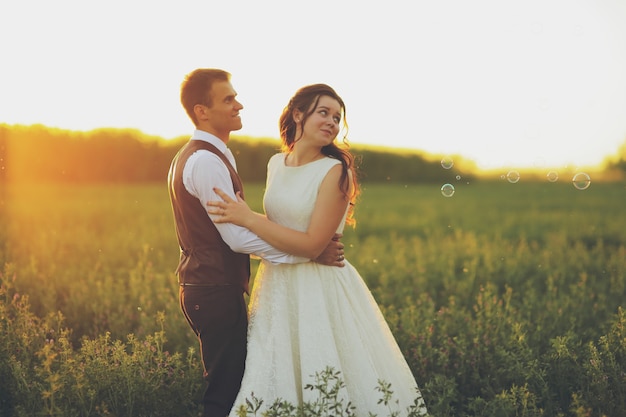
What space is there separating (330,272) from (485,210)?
19.8 meters

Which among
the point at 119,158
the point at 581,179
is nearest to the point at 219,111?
the point at 581,179

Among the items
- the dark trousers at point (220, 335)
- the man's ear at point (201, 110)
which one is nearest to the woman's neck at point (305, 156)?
the man's ear at point (201, 110)

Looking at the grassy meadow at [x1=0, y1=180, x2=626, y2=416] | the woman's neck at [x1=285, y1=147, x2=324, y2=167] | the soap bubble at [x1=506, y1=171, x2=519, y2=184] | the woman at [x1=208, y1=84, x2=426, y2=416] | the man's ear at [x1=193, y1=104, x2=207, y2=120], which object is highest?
the man's ear at [x1=193, y1=104, x2=207, y2=120]

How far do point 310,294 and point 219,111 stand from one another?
1401 millimetres

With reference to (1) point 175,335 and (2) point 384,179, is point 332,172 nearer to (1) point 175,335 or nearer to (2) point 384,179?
(1) point 175,335

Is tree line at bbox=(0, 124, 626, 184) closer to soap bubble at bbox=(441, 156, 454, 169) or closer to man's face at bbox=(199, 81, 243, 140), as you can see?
soap bubble at bbox=(441, 156, 454, 169)

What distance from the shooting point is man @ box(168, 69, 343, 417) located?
425 centimetres

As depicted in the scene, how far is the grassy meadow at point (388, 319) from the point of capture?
4.91 metres

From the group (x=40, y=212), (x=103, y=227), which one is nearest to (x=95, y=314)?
(x=103, y=227)

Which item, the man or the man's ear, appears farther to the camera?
the man's ear

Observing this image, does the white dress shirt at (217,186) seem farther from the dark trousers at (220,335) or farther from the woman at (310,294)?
the dark trousers at (220,335)

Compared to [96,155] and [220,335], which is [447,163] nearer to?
[220,335]

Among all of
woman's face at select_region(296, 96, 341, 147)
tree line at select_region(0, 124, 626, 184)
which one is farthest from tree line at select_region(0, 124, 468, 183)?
woman's face at select_region(296, 96, 341, 147)

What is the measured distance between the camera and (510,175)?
9.14 m
